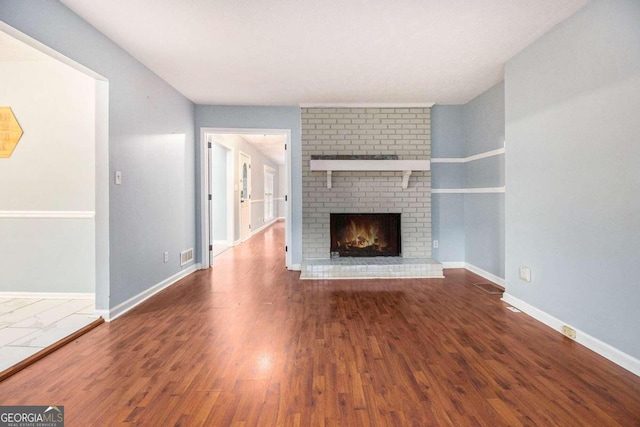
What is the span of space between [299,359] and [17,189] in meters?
3.33

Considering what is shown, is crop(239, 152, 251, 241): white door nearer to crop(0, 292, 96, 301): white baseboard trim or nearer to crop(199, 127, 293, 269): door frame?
crop(199, 127, 293, 269): door frame

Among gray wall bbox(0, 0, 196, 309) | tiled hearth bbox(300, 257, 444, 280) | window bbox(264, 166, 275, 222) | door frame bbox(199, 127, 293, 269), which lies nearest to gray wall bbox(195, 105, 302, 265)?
door frame bbox(199, 127, 293, 269)

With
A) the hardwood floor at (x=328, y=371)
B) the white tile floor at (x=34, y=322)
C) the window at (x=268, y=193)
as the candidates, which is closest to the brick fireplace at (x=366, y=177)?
the hardwood floor at (x=328, y=371)

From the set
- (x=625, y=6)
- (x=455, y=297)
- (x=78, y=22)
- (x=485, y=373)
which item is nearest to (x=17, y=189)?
(x=78, y=22)

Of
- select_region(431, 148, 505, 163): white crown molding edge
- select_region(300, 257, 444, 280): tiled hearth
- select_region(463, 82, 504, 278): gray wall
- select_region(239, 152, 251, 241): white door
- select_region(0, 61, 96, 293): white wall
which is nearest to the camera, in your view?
select_region(0, 61, 96, 293): white wall

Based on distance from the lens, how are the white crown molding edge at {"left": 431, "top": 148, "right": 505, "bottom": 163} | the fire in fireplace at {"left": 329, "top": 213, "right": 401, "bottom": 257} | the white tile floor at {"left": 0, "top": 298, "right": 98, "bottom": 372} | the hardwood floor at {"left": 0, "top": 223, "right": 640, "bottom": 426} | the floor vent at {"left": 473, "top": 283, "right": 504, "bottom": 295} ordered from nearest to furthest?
the hardwood floor at {"left": 0, "top": 223, "right": 640, "bottom": 426} < the white tile floor at {"left": 0, "top": 298, "right": 98, "bottom": 372} < the floor vent at {"left": 473, "top": 283, "right": 504, "bottom": 295} < the white crown molding edge at {"left": 431, "top": 148, "right": 505, "bottom": 163} < the fire in fireplace at {"left": 329, "top": 213, "right": 401, "bottom": 257}

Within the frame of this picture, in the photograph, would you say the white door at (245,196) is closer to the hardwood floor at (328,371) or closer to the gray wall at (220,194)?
the gray wall at (220,194)

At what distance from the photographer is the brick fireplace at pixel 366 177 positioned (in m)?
4.55

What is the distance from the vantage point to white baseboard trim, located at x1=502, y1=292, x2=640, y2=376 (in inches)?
73.8

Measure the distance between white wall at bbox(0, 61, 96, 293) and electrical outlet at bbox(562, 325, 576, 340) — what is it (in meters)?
4.22

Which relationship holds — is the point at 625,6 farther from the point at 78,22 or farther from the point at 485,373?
the point at 78,22

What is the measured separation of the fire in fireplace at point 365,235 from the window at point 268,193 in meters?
6.57

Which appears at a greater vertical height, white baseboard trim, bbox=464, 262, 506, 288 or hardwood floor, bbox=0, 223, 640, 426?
white baseboard trim, bbox=464, 262, 506, 288

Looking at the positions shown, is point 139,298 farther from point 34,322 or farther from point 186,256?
point 186,256
